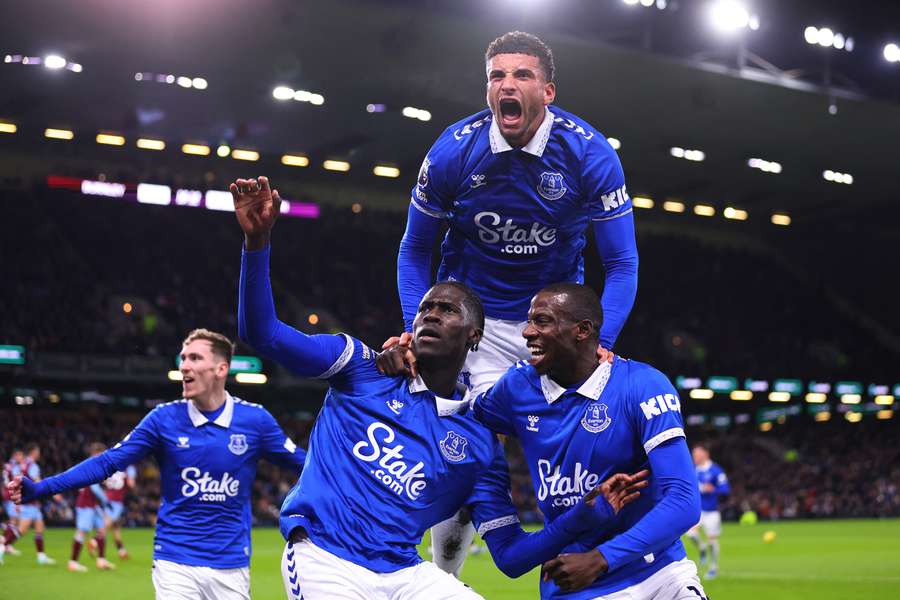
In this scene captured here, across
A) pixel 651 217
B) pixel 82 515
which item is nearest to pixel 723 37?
pixel 82 515

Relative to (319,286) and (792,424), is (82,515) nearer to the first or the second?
(319,286)

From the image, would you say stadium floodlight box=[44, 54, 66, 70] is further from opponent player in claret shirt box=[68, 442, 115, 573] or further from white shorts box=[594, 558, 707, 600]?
white shorts box=[594, 558, 707, 600]

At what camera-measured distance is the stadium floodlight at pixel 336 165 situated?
3888 centimetres

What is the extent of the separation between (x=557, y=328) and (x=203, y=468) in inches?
163

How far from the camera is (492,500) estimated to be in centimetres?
508

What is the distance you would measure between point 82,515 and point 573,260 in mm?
14960

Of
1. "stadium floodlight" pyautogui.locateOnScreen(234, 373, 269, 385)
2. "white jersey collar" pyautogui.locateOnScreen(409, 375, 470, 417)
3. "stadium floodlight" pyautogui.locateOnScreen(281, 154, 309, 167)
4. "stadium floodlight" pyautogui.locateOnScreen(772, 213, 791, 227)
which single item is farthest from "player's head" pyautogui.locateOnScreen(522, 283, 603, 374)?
"stadium floodlight" pyautogui.locateOnScreen(772, 213, 791, 227)

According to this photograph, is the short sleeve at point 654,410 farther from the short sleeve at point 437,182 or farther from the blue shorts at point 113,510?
the blue shorts at point 113,510

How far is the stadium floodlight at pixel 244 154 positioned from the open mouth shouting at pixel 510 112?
3218cm

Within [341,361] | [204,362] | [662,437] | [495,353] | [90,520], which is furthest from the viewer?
[90,520]

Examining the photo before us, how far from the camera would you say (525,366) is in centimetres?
526

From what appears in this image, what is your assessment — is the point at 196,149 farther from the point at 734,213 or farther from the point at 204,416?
the point at 204,416

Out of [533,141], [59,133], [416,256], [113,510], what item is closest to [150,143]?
[59,133]

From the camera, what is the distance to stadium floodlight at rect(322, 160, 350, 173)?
38875 mm
